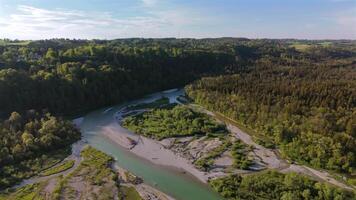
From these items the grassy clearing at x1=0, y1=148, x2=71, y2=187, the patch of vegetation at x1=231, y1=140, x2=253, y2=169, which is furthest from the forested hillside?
the patch of vegetation at x1=231, y1=140, x2=253, y2=169

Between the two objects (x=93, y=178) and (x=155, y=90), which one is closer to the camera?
(x=93, y=178)

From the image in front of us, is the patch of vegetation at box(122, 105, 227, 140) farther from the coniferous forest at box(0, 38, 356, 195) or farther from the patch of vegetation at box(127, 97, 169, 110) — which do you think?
the patch of vegetation at box(127, 97, 169, 110)

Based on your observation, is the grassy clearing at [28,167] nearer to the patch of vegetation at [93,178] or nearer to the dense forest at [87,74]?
the patch of vegetation at [93,178]

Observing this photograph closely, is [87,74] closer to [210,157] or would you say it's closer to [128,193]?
[210,157]

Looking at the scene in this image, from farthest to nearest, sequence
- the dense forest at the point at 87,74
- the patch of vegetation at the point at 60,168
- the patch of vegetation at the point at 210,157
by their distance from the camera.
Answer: the dense forest at the point at 87,74 → the patch of vegetation at the point at 210,157 → the patch of vegetation at the point at 60,168

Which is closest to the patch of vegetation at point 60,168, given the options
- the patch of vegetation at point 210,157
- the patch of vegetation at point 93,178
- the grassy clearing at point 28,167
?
the grassy clearing at point 28,167

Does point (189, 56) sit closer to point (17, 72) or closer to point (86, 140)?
point (17, 72)

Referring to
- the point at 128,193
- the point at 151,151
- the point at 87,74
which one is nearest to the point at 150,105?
the point at 87,74
